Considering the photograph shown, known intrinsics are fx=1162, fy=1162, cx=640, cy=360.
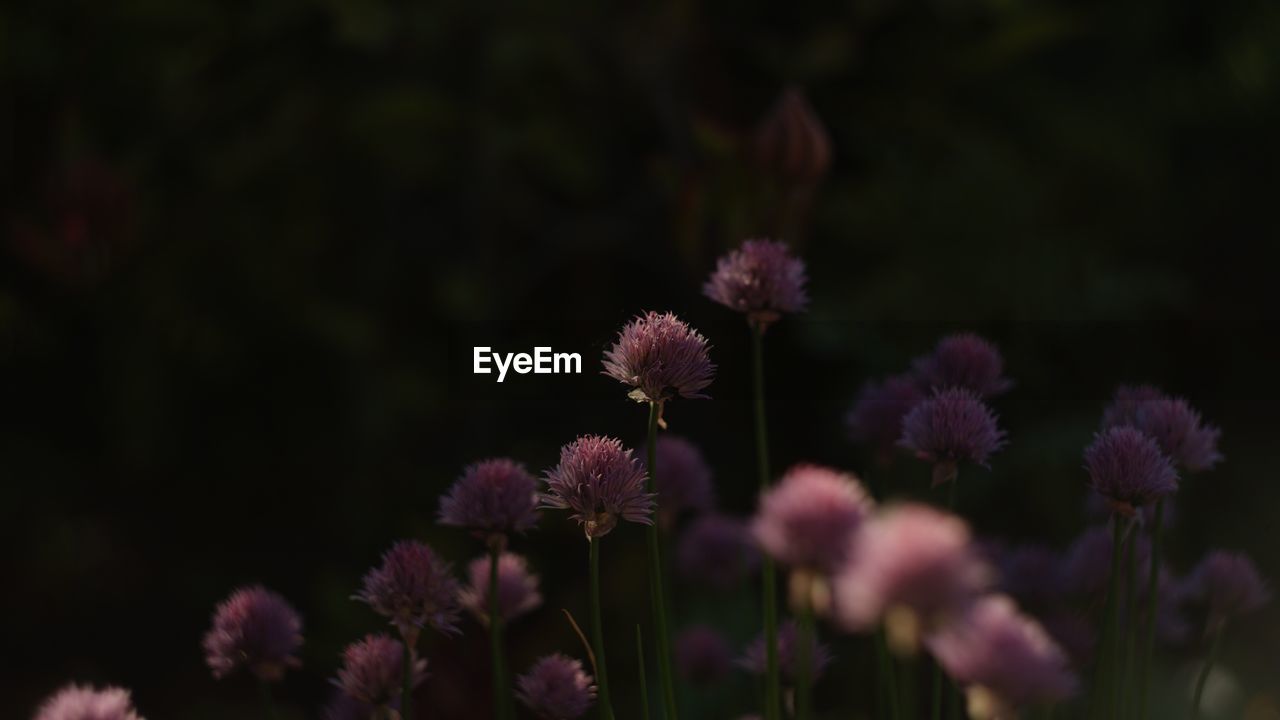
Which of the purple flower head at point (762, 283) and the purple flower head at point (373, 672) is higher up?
the purple flower head at point (762, 283)

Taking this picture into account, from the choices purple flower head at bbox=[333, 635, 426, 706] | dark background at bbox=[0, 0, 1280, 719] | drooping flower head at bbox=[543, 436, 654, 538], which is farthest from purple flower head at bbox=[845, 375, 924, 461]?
dark background at bbox=[0, 0, 1280, 719]

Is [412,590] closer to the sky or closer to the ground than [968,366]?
closer to the ground

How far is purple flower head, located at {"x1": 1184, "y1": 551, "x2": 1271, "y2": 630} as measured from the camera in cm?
92

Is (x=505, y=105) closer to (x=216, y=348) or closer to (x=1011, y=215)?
(x=216, y=348)

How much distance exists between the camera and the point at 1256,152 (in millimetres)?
3223

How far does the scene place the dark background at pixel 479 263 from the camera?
2.51 meters

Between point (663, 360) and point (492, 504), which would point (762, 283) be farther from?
point (492, 504)

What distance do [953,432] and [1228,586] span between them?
47cm

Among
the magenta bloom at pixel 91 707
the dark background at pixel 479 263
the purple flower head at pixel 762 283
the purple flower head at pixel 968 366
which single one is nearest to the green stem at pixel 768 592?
the purple flower head at pixel 762 283

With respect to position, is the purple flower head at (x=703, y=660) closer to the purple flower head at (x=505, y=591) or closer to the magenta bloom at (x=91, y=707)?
the purple flower head at (x=505, y=591)

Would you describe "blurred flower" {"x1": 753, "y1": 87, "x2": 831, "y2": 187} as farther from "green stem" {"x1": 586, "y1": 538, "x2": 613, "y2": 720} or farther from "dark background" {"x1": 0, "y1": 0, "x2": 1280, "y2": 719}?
"dark background" {"x1": 0, "y1": 0, "x2": 1280, "y2": 719}

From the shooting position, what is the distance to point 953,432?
1.96ft

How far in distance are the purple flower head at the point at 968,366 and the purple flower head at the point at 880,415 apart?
5 centimetres

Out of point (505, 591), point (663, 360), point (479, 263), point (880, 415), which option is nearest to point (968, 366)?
point (880, 415)
